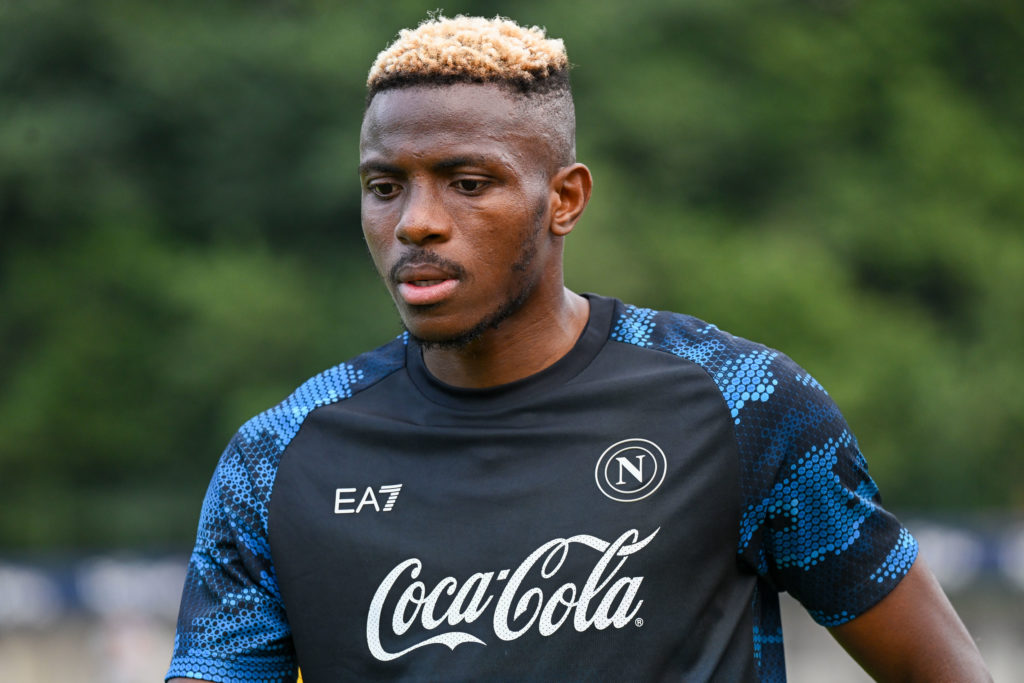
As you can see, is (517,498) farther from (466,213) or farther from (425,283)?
(466,213)

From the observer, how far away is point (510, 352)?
2949 mm

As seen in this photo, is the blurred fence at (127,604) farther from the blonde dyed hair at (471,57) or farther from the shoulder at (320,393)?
the blonde dyed hair at (471,57)

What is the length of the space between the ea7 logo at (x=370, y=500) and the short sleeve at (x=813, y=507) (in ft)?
2.20

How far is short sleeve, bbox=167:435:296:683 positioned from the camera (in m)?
2.85

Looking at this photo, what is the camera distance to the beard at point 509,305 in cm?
287

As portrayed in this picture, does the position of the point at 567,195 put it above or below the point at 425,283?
above

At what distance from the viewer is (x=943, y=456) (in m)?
19.2

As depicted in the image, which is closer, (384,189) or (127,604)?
(384,189)

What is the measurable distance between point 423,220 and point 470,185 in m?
0.12

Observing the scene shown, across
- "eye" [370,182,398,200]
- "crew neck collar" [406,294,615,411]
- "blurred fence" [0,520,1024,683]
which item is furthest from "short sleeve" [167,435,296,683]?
"blurred fence" [0,520,1024,683]

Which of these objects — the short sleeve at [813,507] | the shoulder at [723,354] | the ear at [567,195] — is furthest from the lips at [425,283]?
the short sleeve at [813,507]

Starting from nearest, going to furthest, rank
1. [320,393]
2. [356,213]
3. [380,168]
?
[380,168]
[320,393]
[356,213]

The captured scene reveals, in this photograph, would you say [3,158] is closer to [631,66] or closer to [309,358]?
[309,358]

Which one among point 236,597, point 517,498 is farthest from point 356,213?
point 517,498
